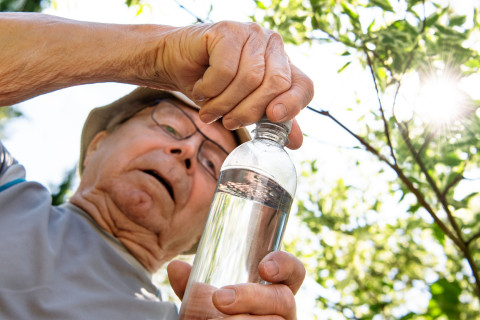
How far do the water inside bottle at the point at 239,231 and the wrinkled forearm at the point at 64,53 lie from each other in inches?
16.0

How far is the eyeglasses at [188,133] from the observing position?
2.57 meters

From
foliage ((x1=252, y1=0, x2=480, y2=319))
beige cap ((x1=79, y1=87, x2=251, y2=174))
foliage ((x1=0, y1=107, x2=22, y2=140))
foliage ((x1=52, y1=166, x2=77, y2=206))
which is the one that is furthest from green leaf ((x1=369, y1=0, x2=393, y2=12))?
foliage ((x1=0, y1=107, x2=22, y2=140))

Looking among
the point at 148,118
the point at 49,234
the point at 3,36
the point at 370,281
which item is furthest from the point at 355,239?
the point at 3,36

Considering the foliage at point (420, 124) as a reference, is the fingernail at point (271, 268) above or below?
below

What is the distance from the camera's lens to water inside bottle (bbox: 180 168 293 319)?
1.29m

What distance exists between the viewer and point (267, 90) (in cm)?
110

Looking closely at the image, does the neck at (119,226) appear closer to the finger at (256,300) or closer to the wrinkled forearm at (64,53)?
the wrinkled forearm at (64,53)

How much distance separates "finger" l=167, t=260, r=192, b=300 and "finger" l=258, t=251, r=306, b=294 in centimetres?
35

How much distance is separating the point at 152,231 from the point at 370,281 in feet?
6.72

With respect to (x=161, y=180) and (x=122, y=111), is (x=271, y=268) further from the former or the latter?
(x=122, y=111)

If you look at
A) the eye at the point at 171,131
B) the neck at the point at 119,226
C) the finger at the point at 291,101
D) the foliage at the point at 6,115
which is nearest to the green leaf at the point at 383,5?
the finger at the point at 291,101

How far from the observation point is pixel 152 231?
2.37 metres

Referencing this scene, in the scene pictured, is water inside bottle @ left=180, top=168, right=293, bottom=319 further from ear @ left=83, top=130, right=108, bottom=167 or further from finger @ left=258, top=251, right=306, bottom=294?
ear @ left=83, top=130, right=108, bottom=167

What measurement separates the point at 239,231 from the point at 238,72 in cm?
47
